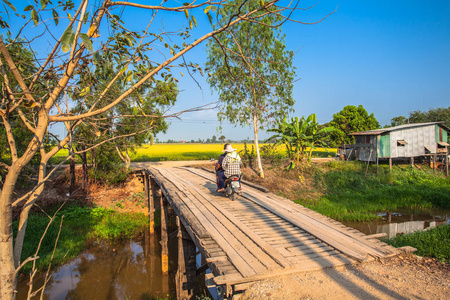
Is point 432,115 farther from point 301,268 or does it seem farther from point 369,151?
point 301,268

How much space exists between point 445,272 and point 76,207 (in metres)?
13.7

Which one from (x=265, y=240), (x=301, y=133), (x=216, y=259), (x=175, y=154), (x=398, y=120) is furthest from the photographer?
(x=398, y=120)

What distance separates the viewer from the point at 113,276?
866cm

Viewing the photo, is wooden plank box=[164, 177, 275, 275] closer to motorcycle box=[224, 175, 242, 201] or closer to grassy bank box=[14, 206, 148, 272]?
motorcycle box=[224, 175, 242, 201]

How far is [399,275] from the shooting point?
11.6 ft

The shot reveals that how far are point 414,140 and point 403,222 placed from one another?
11.6m

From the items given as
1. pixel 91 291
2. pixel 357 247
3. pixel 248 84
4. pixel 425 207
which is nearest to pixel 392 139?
pixel 425 207

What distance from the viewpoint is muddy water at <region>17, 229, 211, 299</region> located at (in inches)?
302

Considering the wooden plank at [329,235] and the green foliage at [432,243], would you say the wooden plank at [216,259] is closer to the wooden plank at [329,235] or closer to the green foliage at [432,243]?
the wooden plank at [329,235]

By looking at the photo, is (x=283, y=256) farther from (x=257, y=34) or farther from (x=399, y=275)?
(x=257, y=34)

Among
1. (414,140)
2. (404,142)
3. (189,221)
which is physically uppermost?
(414,140)

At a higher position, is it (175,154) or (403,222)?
(175,154)

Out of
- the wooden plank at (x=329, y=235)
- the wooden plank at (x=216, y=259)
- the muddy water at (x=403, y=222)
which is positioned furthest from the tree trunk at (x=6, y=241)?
the muddy water at (x=403, y=222)

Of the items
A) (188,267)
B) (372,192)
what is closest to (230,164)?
(188,267)
